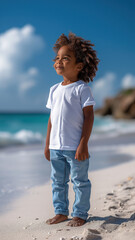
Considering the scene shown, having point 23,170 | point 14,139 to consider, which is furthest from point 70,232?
point 14,139

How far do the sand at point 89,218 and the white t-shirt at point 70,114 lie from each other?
2.17 feet

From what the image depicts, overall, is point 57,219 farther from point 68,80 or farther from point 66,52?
point 66,52

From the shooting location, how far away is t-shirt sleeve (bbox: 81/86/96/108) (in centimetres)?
254

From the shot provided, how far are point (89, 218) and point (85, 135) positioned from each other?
30.1 inches

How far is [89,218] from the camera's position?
274 cm

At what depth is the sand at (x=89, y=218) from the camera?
238cm

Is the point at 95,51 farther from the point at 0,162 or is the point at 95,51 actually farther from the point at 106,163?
the point at 0,162

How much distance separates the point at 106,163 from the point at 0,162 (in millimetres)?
2057

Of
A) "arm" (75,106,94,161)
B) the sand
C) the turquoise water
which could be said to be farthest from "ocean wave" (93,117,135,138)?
"arm" (75,106,94,161)

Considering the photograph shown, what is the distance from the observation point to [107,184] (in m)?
3.96

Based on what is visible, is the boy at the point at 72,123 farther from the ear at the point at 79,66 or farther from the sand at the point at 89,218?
the sand at the point at 89,218

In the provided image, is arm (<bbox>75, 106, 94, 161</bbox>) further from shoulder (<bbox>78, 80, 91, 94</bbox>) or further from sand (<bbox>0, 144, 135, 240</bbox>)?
sand (<bbox>0, 144, 135, 240</bbox>)

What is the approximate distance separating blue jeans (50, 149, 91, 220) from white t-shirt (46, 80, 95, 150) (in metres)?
0.08

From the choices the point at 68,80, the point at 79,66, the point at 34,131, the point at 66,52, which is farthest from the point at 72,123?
the point at 34,131
